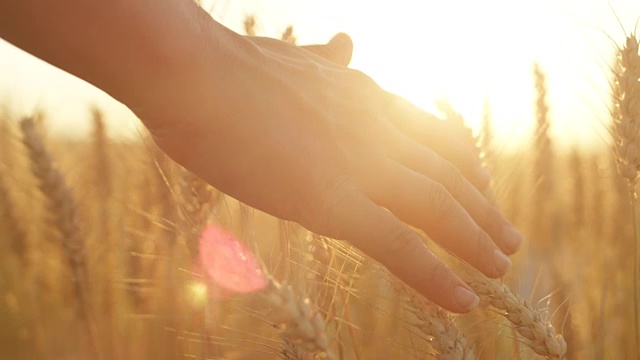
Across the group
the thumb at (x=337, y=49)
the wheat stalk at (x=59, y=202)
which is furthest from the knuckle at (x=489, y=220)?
the wheat stalk at (x=59, y=202)

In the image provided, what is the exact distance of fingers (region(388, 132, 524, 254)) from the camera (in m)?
1.82

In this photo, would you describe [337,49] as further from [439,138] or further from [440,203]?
[440,203]

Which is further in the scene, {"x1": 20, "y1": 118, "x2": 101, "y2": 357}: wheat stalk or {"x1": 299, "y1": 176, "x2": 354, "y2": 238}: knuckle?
{"x1": 20, "y1": 118, "x2": 101, "y2": 357}: wheat stalk

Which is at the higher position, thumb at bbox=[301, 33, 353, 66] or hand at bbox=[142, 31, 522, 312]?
thumb at bbox=[301, 33, 353, 66]

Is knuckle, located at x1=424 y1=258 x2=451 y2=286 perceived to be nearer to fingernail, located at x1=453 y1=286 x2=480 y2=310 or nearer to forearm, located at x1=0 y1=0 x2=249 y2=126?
fingernail, located at x1=453 y1=286 x2=480 y2=310

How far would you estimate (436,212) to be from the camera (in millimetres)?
1703

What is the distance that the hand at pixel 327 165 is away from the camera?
144 centimetres

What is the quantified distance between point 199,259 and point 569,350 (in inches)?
46.3

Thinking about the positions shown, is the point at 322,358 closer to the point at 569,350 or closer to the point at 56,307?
the point at 569,350

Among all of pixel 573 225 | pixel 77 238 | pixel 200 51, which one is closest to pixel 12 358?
pixel 77 238

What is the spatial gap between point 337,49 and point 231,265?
116cm

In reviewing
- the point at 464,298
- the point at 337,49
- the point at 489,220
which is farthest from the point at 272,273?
the point at 337,49

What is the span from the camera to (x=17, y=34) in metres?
1.30

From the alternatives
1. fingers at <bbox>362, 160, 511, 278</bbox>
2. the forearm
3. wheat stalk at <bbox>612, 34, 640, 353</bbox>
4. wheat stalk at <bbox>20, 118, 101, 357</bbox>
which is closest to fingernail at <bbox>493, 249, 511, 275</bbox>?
fingers at <bbox>362, 160, 511, 278</bbox>
